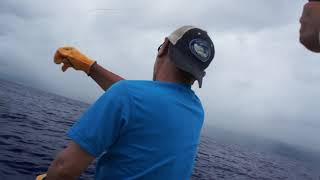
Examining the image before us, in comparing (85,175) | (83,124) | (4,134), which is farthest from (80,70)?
(4,134)

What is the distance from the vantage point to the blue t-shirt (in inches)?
95.4

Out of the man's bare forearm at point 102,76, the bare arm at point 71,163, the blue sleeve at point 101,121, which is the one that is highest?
the man's bare forearm at point 102,76

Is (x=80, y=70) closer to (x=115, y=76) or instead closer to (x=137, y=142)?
(x=115, y=76)

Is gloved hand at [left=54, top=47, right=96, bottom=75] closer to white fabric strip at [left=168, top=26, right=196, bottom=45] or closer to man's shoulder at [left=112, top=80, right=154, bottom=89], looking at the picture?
white fabric strip at [left=168, top=26, right=196, bottom=45]

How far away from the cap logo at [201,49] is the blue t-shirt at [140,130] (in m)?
0.30

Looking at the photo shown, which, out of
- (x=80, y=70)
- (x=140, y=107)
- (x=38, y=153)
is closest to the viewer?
(x=140, y=107)

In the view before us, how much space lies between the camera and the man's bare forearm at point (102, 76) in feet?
12.7

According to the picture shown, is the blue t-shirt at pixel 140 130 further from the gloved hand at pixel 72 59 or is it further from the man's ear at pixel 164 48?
the gloved hand at pixel 72 59

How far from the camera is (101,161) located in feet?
9.10

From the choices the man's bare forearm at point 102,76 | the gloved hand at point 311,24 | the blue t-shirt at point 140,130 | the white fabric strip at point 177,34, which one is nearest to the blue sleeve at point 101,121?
the blue t-shirt at point 140,130

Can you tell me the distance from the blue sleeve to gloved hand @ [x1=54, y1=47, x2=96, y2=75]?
1423 mm

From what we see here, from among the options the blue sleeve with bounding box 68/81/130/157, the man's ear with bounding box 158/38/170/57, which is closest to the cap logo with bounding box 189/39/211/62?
the man's ear with bounding box 158/38/170/57

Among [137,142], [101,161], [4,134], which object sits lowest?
[4,134]

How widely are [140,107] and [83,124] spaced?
17.2 inches
